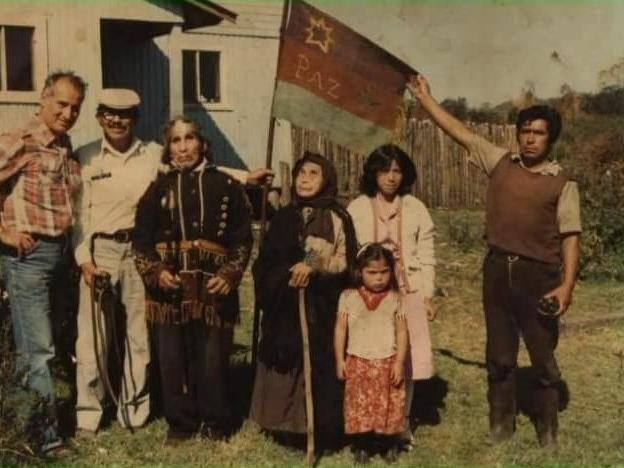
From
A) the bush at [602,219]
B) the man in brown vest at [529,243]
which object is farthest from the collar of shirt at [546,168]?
the bush at [602,219]

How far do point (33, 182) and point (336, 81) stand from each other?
1768mm

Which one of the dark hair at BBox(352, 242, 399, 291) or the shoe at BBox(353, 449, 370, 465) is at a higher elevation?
the dark hair at BBox(352, 242, 399, 291)

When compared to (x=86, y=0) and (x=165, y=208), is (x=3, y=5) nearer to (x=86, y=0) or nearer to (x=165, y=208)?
(x=86, y=0)

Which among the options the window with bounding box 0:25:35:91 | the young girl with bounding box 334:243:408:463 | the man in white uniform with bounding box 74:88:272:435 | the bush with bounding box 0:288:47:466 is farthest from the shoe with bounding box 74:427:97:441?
the window with bounding box 0:25:35:91

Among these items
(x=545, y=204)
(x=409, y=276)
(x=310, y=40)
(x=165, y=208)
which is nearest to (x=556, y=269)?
(x=545, y=204)

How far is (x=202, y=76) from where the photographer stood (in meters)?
19.1

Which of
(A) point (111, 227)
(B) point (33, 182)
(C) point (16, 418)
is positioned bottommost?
(C) point (16, 418)

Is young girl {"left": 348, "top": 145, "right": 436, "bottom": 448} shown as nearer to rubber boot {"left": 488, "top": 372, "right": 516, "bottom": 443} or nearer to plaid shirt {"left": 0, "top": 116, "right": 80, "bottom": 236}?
rubber boot {"left": 488, "top": 372, "right": 516, "bottom": 443}

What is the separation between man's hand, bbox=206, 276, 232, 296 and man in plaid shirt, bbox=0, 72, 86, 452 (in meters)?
0.84

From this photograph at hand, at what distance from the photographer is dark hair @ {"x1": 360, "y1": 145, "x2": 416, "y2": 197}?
492cm

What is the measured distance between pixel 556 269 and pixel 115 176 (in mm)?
2583

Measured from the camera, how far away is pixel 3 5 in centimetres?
1238

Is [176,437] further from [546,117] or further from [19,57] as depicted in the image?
[19,57]

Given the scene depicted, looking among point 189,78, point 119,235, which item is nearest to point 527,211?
point 119,235
